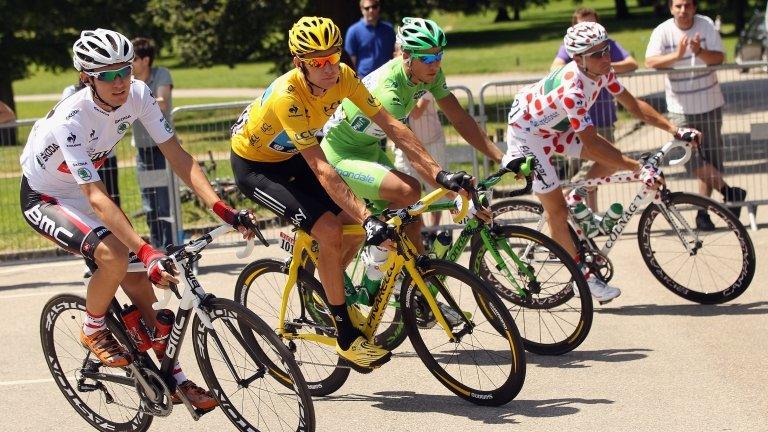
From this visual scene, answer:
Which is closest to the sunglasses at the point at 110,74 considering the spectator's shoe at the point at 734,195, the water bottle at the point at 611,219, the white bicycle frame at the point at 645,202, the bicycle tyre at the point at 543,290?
the bicycle tyre at the point at 543,290

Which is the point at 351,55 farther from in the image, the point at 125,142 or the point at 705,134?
the point at 705,134

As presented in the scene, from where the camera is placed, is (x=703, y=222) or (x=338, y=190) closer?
(x=338, y=190)

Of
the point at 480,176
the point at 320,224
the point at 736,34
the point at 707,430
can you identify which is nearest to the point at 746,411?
the point at 707,430

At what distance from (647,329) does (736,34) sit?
36.0 meters

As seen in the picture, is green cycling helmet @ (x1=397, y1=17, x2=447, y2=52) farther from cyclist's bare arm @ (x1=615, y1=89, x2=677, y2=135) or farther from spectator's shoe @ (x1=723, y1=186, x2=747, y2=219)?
spectator's shoe @ (x1=723, y1=186, x2=747, y2=219)

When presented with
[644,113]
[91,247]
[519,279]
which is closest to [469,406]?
[519,279]

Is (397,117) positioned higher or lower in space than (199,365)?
higher

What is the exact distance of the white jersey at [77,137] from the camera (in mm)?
6340

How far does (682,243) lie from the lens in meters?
8.89

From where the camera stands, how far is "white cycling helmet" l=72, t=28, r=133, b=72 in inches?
245

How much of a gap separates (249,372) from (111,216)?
38.4 inches

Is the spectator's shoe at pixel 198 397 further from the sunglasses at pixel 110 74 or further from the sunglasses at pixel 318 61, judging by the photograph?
the sunglasses at pixel 318 61

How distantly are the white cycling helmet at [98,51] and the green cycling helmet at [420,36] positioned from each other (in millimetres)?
1812

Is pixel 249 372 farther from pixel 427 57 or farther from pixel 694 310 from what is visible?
pixel 694 310
